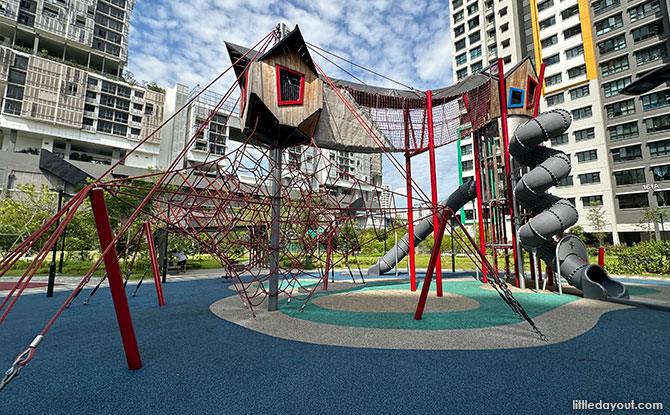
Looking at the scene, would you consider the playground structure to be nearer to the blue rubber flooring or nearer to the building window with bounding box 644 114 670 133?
the blue rubber flooring

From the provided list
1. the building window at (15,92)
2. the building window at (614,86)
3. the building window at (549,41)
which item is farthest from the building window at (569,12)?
the building window at (15,92)

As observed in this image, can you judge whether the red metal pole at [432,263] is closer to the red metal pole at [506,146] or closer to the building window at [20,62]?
the red metal pole at [506,146]

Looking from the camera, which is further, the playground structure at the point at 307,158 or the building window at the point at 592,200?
the building window at the point at 592,200

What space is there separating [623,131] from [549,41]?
16.2 m

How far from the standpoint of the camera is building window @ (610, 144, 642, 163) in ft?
121

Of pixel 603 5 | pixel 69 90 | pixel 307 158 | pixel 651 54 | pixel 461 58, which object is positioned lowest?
pixel 307 158

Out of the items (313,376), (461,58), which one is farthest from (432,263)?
(461,58)

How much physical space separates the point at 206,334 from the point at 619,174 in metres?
50.3

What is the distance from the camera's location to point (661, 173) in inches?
1398

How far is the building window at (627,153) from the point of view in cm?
3700

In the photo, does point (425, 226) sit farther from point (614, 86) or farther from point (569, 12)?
point (569, 12)

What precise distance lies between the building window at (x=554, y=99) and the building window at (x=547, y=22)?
407 inches

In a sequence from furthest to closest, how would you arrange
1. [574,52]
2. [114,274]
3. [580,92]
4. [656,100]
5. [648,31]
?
1. [574,52]
2. [580,92]
3. [648,31]
4. [656,100]
5. [114,274]

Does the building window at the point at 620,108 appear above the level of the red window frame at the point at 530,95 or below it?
above
